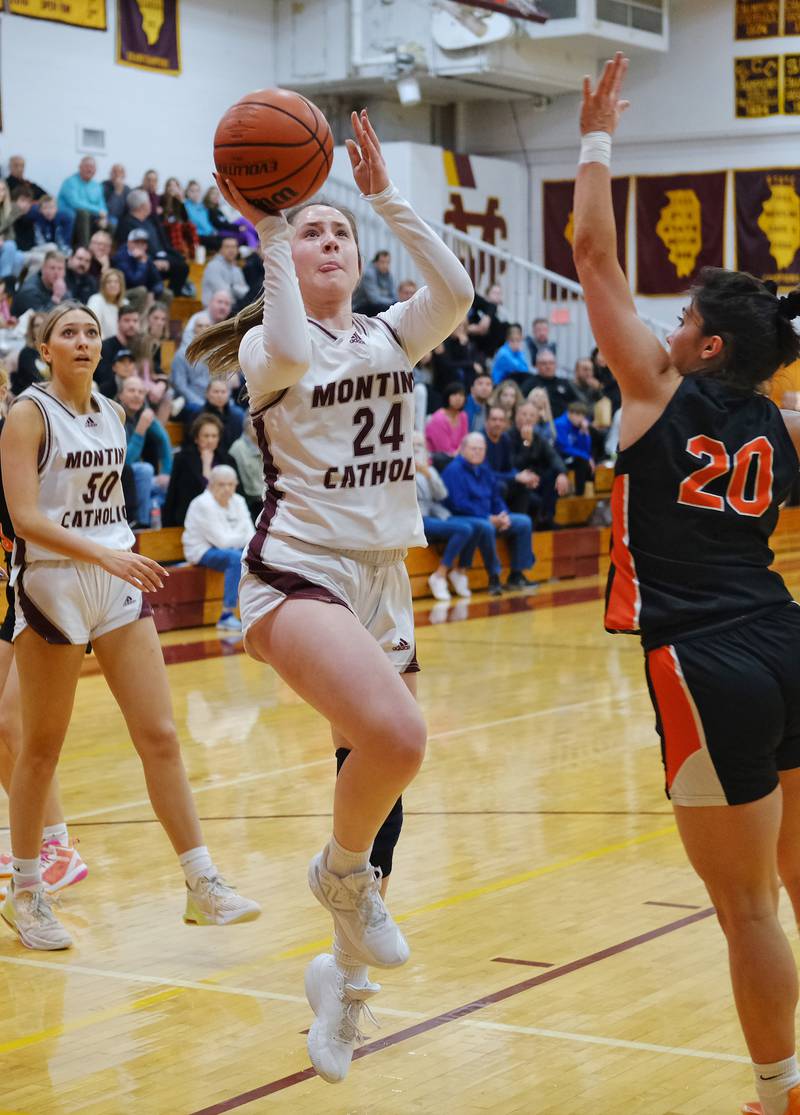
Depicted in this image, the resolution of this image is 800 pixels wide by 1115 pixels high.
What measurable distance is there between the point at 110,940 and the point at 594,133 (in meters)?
2.87

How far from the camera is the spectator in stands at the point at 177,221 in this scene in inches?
635

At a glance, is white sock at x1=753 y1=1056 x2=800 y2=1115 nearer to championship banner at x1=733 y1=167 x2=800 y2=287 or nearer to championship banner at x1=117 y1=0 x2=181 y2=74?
championship banner at x1=117 y1=0 x2=181 y2=74

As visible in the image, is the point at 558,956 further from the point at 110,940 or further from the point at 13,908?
the point at 13,908

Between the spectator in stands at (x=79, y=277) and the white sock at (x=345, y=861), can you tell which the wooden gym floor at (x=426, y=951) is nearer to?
the white sock at (x=345, y=861)

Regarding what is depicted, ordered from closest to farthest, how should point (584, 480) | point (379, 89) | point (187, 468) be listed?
point (187, 468), point (584, 480), point (379, 89)

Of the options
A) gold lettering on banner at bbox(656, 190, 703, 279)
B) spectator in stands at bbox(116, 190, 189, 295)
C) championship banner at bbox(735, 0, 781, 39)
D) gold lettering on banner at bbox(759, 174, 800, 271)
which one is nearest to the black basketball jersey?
spectator in stands at bbox(116, 190, 189, 295)

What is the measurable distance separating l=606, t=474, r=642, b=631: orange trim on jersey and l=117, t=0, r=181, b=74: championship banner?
15883 millimetres

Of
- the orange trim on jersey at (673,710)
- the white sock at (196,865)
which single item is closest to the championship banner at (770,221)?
the white sock at (196,865)

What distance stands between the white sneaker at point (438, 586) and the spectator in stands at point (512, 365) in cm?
362

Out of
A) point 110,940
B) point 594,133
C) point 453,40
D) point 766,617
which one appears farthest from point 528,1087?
point 453,40

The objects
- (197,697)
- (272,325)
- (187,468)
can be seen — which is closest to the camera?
(272,325)

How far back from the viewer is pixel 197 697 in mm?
9133

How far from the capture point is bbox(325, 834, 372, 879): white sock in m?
3.53

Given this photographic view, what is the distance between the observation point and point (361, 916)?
3.54m
